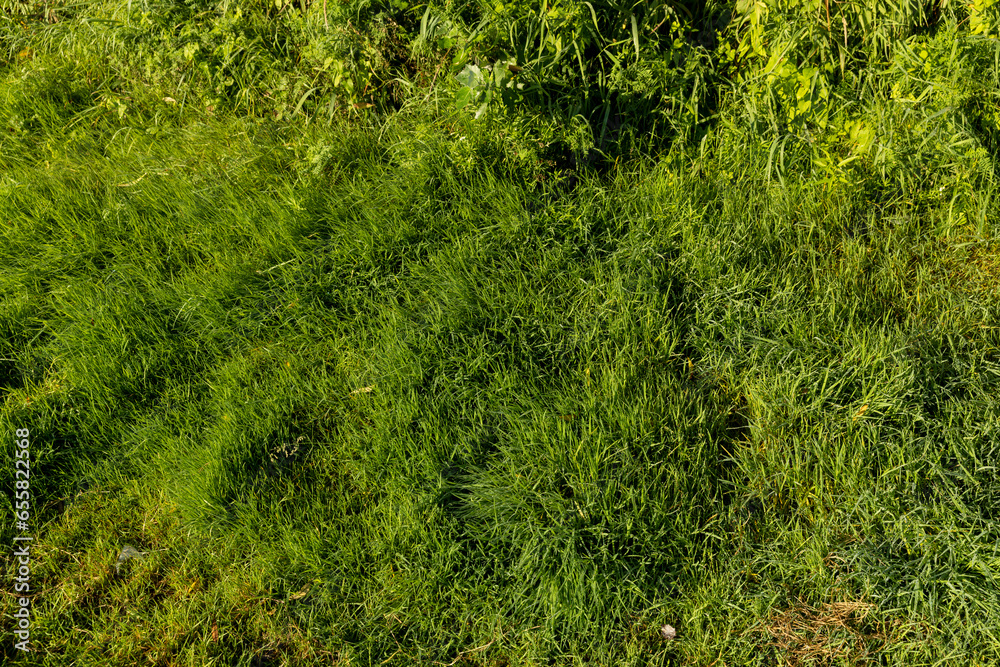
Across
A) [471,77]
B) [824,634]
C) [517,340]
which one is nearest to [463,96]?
[471,77]

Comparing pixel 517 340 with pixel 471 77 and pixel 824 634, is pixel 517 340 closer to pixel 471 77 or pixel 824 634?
pixel 471 77

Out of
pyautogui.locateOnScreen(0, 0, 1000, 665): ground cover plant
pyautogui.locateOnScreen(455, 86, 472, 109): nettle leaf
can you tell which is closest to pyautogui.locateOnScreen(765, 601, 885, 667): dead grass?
pyautogui.locateOnScreen(0, 0, 1000, 665): ground cover plant

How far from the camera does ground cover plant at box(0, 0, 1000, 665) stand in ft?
8.97

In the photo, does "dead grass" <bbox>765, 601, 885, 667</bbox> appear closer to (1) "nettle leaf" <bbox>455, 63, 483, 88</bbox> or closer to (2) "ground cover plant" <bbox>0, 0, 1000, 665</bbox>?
(2) "ground cover plant" <bbox>0, 0, 1000, 665</bbox>

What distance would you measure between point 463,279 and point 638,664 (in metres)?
1.68

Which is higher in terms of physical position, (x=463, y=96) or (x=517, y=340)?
(x=463, y=96)

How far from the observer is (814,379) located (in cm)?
307

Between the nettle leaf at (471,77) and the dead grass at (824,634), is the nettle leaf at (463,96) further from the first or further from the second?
the dead grass at (824,634)

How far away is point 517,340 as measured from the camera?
3.35 metres

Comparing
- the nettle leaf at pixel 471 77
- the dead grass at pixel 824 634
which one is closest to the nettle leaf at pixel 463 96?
the nettle leaf at pixel 471 77

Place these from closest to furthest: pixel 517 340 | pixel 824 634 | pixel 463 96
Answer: pixel 824 634
pixel 517 340
pixel 463 96

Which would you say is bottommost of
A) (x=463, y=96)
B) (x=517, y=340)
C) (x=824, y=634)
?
(x=824, y=634)

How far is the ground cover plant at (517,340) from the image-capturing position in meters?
2.73

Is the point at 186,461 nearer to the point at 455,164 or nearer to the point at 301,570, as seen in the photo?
the point at 301,570
